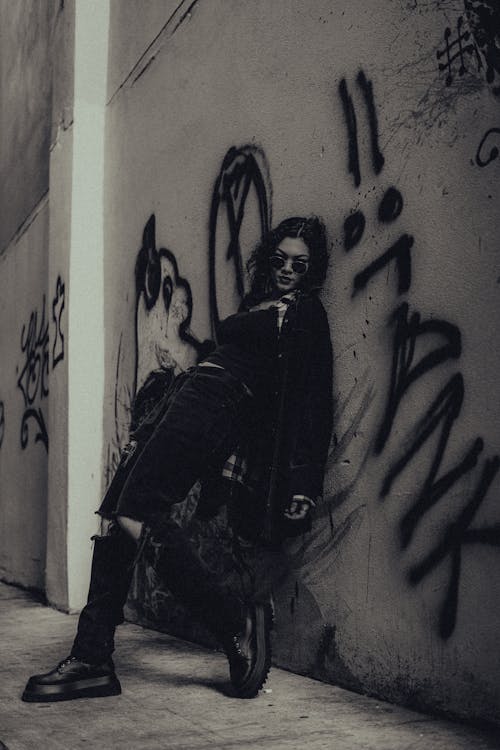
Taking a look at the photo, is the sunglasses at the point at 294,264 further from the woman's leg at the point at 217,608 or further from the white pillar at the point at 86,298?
the white pillar at the point at 86,298

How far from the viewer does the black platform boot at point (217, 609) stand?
9.78 ft

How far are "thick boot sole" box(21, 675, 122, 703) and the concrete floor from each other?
0.9 inches

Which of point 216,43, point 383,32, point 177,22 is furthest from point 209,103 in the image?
point 383,32

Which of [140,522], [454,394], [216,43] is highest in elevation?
[216,43]

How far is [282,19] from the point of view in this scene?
3.65 m

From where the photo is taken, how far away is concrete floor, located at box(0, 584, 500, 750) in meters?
2.50

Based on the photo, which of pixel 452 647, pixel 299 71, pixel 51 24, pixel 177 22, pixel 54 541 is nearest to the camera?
pixel 452 647

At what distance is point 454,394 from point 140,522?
1138 mm

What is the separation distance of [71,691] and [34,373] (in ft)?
13.9

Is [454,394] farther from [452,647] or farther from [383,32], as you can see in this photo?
[383,32]

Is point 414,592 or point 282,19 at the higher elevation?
point 282,19

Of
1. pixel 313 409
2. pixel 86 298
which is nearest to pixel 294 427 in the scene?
pixel 313 409

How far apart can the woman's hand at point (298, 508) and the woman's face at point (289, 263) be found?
799mm

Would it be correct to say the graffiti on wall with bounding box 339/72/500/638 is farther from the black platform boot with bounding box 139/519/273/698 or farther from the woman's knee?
the woman's knee
